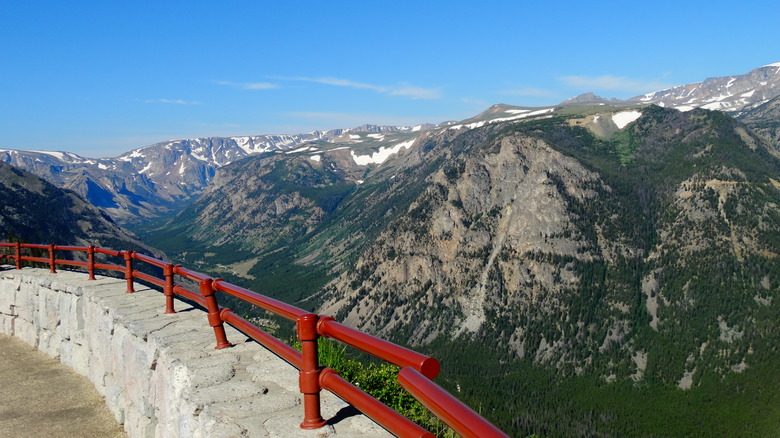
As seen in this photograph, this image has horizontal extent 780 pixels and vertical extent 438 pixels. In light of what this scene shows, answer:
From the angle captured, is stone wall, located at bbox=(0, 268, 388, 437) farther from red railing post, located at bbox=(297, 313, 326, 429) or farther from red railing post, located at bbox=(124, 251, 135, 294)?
red railing post, located at bbox=(124, 251, 135, 294)

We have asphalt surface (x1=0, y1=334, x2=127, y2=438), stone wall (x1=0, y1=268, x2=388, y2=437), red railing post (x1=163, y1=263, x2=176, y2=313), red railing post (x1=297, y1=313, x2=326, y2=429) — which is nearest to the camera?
red railing post (x1=297, y1=313, x2=326, y2=429)

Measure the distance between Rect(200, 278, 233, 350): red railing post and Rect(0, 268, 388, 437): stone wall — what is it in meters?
0.21

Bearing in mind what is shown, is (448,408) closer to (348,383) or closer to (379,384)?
(348,383)

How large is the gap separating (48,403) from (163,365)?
6.29 meters

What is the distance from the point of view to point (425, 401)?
15.4 ft

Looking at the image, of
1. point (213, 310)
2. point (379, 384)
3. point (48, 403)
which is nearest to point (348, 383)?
point (213, 310)

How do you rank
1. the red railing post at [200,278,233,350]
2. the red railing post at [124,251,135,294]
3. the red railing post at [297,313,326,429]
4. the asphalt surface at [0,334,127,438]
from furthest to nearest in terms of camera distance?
the red railing post at [124,251,135,294] < the asphalt surface at [0,334,127,438] < the red railing post at [200,278,233,350] < the red railing post at [297,313,326,429]

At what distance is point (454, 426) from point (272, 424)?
4.32 metres

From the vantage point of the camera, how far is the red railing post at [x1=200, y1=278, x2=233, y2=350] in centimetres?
1079

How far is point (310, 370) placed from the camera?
704 cm

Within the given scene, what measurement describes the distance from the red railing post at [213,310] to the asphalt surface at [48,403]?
3.67 metres

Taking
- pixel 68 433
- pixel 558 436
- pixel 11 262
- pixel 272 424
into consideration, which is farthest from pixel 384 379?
pixel 558 436

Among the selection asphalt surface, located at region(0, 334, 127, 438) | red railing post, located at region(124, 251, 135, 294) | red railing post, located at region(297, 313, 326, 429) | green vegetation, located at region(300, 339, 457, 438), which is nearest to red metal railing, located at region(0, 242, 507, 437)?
red railing post, located at region(297, 313, 326, 429)

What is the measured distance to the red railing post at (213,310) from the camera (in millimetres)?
10789
